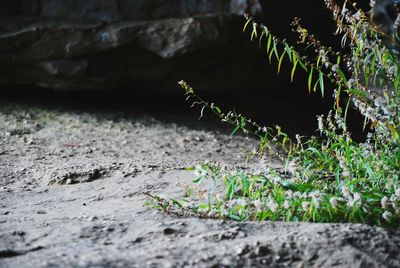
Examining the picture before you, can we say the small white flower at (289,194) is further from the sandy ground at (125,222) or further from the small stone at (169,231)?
the small stone at (169,231)

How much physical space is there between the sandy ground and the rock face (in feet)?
2.72

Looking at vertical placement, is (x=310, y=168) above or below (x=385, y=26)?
below

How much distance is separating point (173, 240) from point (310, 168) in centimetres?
104

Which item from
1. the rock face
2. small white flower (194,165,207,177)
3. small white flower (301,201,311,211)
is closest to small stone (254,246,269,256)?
small white flower (301,201,311,211)

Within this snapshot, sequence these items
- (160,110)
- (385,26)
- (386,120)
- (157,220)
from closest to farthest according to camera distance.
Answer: (157,220) → (386,120) → (160,110) → (385,26)

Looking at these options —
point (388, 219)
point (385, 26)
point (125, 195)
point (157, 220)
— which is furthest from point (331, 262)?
point (385, 26)

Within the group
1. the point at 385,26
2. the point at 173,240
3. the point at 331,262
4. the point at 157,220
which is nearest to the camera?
the point at 331,262

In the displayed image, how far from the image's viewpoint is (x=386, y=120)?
8.92ft

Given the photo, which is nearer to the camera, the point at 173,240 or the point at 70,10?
the point at 173,240

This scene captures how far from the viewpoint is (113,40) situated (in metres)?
5.21

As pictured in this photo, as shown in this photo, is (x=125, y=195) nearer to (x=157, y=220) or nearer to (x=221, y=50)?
(x=157, y=220)

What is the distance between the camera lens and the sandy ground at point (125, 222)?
208cm

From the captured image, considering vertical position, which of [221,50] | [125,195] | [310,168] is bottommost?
[125,195]

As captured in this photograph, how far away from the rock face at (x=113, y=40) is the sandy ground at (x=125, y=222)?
2.72 feet
